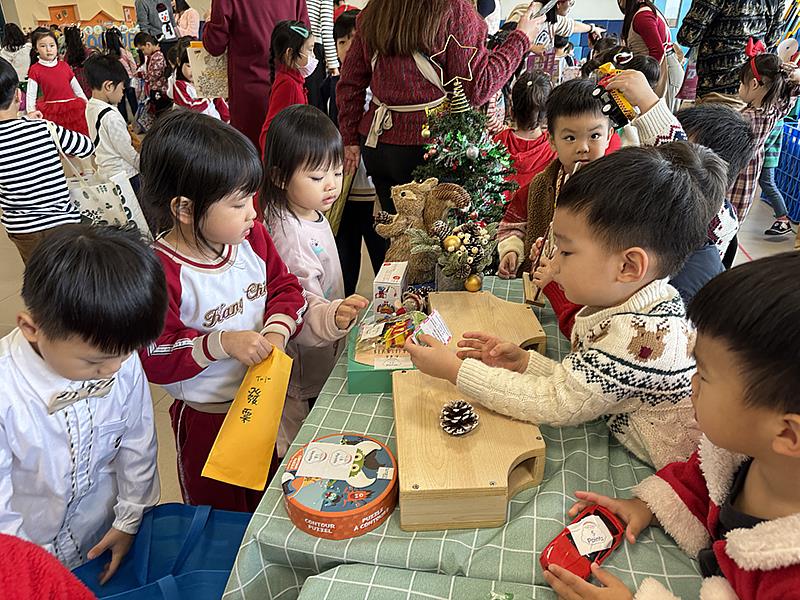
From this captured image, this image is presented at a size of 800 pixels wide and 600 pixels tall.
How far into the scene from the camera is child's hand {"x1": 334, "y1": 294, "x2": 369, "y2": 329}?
1.45 m

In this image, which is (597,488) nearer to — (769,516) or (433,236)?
(769,516)

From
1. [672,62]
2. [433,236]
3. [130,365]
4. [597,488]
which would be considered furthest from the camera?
[672,62]

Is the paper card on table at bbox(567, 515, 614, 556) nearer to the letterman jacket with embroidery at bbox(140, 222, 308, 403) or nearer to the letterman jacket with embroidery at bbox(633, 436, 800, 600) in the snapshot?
the letterman jacket with embroidery at bbox(633, 436, 800, 600)

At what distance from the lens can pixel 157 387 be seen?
100 inches

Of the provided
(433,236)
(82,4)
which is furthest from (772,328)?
(82,4)

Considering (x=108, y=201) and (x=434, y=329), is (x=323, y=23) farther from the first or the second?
(x=434, y=329)

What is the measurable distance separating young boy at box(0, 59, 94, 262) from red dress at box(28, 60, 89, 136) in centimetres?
241

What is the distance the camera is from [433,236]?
1.57 metres

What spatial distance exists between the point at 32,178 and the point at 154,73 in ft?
11.7

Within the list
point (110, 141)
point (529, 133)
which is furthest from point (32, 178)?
point (529, 133)

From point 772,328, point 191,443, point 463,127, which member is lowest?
point 191,443

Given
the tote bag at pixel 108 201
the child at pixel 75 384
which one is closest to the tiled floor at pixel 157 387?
the tote bag at pixel 108 201

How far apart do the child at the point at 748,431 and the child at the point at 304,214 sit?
100 centimetres

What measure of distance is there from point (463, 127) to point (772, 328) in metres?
1.30
